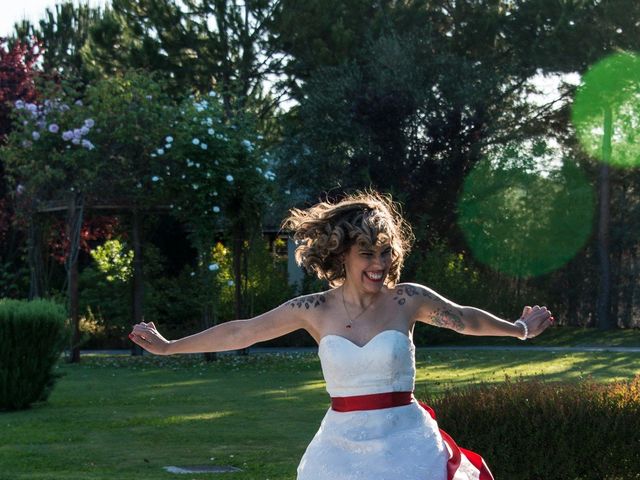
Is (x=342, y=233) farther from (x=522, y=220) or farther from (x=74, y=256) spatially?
(x=522, y=220)

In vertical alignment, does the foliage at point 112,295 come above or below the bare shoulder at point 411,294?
above

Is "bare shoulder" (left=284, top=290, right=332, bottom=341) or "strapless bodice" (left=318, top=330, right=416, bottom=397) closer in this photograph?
"strapless bodice" (left=318, top=330, right=416, bottom=397)

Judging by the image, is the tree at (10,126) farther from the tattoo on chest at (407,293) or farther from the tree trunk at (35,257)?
the tattoo on chest at (407,293)

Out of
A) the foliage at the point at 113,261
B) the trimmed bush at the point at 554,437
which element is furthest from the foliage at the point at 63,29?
the trimmed bush at the point at 554,437

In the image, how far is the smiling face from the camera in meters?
4.63

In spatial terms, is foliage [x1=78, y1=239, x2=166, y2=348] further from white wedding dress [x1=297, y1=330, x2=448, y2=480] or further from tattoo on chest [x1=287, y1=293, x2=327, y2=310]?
white wedding dress [x1=297, y1=330, x2=448, y2=480]

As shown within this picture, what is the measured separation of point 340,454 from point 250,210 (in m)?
15.4

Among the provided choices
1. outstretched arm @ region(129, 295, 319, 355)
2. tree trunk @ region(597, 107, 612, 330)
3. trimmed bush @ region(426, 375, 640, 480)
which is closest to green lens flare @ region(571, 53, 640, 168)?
tree trunk @ region(597, 107, 612, 330)

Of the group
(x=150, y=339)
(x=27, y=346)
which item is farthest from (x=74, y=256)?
(x=150, y=339)

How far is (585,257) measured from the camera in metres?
27.4

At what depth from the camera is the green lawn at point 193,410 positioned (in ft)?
31.8

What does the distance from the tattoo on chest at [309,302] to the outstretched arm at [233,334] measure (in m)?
0.01

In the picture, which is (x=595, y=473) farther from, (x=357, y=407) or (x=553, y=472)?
(x=357, y=407)

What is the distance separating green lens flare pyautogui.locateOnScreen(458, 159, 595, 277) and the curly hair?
22250 millimetres
